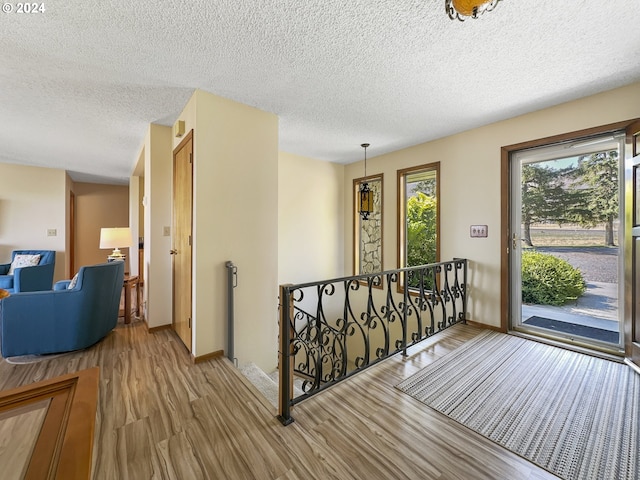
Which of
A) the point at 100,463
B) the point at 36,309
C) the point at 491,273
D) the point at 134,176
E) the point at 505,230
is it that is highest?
the point at 134,176

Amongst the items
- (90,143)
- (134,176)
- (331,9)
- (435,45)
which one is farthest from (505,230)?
(134,176)

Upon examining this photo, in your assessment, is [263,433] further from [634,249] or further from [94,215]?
[94,215]

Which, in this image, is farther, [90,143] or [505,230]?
[90,143]

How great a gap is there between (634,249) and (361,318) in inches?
91.5

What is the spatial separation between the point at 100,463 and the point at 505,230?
3.83 meters

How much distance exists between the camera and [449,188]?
12.1ft

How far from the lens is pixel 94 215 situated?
6.40 m

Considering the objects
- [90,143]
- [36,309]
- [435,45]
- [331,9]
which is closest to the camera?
[331,9]

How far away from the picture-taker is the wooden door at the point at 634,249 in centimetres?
226

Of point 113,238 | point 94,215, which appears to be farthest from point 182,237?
point 94,215

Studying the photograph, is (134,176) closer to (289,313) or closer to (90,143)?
(90,143)

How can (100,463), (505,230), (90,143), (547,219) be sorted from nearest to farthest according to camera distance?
(100,463), (547,219), (505,230), (90,143)

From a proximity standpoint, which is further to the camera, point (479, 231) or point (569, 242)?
point (479, 231)

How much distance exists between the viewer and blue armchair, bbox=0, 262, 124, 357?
244 cm
